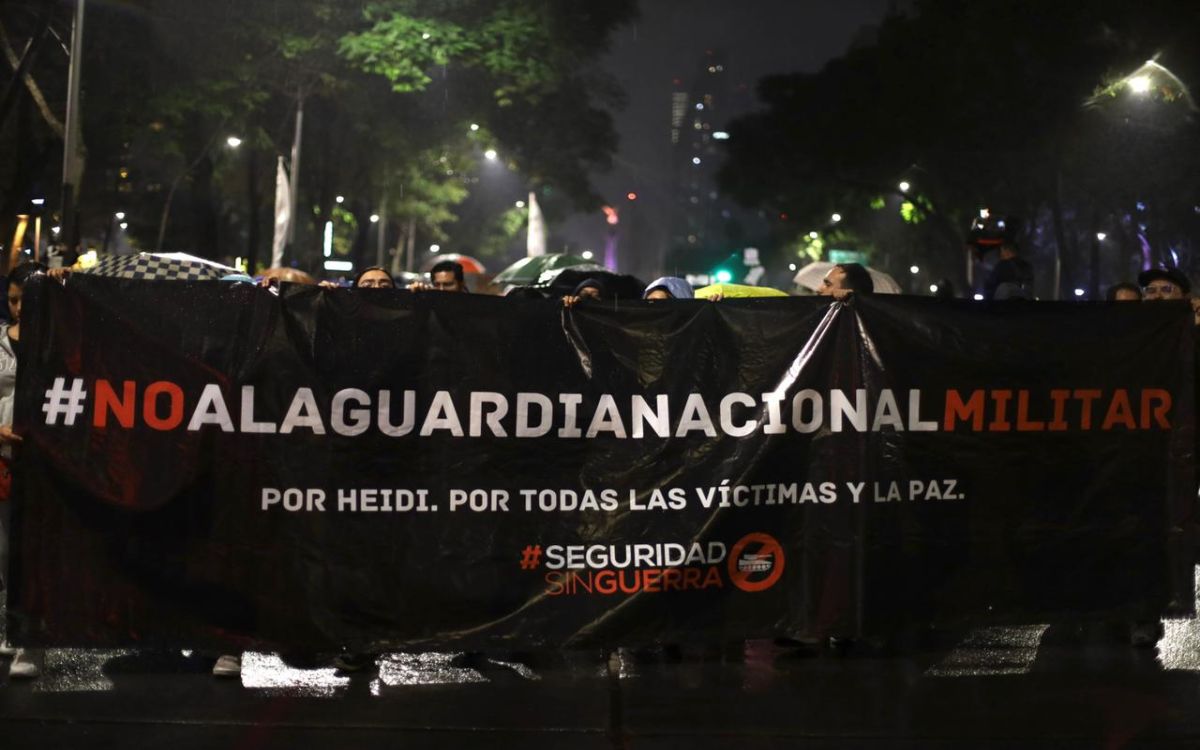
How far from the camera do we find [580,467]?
21.8ft

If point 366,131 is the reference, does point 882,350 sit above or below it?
below

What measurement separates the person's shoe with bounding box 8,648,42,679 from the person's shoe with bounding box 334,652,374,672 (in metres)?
1.37

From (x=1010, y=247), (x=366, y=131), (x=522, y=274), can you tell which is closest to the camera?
(x=1010, y=247)

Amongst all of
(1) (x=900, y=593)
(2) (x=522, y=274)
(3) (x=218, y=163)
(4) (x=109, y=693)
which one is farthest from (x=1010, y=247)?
(3) (x=218, y=163)

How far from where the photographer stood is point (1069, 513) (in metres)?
7.02

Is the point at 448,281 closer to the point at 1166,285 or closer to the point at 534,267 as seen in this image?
the point at 1166,285

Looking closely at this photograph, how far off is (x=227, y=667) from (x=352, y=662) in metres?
0.59

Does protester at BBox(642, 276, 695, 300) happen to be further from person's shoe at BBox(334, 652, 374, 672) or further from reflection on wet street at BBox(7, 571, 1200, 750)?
person's shoe at BBox(334, 652, 374, 672)

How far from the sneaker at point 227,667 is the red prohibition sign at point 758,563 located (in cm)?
238

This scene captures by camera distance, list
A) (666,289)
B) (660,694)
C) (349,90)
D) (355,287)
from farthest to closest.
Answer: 1. (349,90)
2. (666,289)
3. (355,287)
4. (660,694)

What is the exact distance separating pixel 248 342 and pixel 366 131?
29.8m

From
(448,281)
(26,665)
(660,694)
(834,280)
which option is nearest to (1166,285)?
(834,280)

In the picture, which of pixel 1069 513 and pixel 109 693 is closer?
pixel 109 693

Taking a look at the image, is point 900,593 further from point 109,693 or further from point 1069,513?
point 109,693
